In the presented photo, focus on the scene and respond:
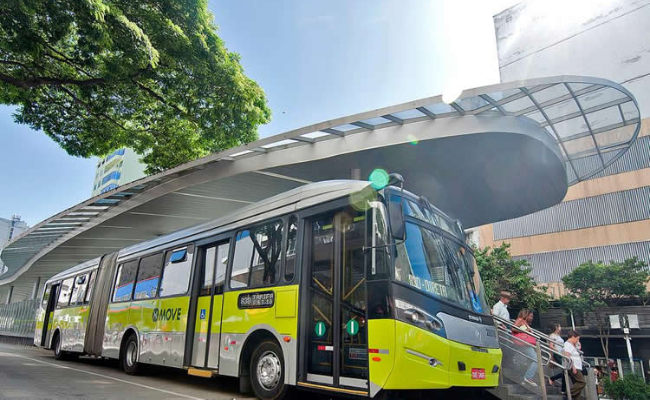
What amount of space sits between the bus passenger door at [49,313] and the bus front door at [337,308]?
43.3ft

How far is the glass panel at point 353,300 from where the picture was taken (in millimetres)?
5367

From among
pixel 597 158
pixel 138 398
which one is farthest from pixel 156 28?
pixel 597 158

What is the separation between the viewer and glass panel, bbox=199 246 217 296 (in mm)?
8027

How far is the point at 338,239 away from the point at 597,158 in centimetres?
1124

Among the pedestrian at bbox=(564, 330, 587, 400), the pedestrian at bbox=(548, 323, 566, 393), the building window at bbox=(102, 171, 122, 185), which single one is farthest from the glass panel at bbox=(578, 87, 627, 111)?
the building window at bbox=(102, 171, 122, 185)

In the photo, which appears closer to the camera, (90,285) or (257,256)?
(257,256)

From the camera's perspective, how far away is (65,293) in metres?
14.7

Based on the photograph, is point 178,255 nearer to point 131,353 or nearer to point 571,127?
point 131,353

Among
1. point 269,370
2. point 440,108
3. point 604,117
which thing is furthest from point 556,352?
point 604,117

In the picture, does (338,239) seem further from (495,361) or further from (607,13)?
(607,13)

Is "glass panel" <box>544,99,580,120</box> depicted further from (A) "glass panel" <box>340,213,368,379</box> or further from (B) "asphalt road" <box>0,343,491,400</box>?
(A) "glass panel" <box>340,213,368,379</box>

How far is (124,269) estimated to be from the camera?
445 inches

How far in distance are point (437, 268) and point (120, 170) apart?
234 ft

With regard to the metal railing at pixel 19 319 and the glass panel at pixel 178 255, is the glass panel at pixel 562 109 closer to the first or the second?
the glass panel at pixel 178 255
